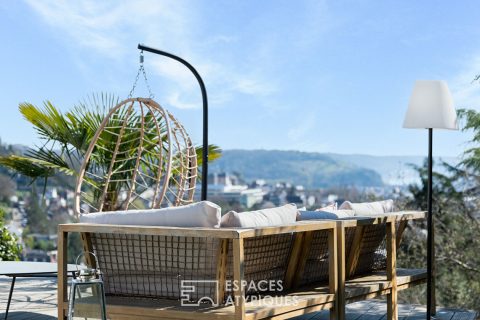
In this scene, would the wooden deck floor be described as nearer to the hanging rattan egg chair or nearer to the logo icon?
the hanging rattan egg chair

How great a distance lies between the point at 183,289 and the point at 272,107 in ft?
109

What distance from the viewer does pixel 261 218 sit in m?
3.70

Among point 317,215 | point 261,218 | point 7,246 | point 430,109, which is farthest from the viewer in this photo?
point 7,246

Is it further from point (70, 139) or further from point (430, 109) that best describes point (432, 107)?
point (70, 139)

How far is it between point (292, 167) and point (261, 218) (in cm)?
2459

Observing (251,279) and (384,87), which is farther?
(384,87)

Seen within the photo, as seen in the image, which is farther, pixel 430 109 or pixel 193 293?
pixel 430 109

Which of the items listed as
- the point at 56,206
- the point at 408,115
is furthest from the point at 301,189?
the point at 408,115

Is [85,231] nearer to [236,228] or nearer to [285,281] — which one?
[236,228]

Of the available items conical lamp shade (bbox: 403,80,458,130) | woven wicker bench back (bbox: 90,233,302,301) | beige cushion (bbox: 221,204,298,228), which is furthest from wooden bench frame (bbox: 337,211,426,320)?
conical lamp shade (bbox: 403,80,458,130)

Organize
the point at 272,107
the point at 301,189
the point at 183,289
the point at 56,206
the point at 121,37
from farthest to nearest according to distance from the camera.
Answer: the point at 272,107 < the point at 121,37 < the point at 301,189 < the point at 56,206 < the point at 183,289

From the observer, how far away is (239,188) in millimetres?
25562

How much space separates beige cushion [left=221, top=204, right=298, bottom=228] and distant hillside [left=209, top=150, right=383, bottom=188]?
2198cm

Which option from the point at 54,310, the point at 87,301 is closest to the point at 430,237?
the point at 54,310
